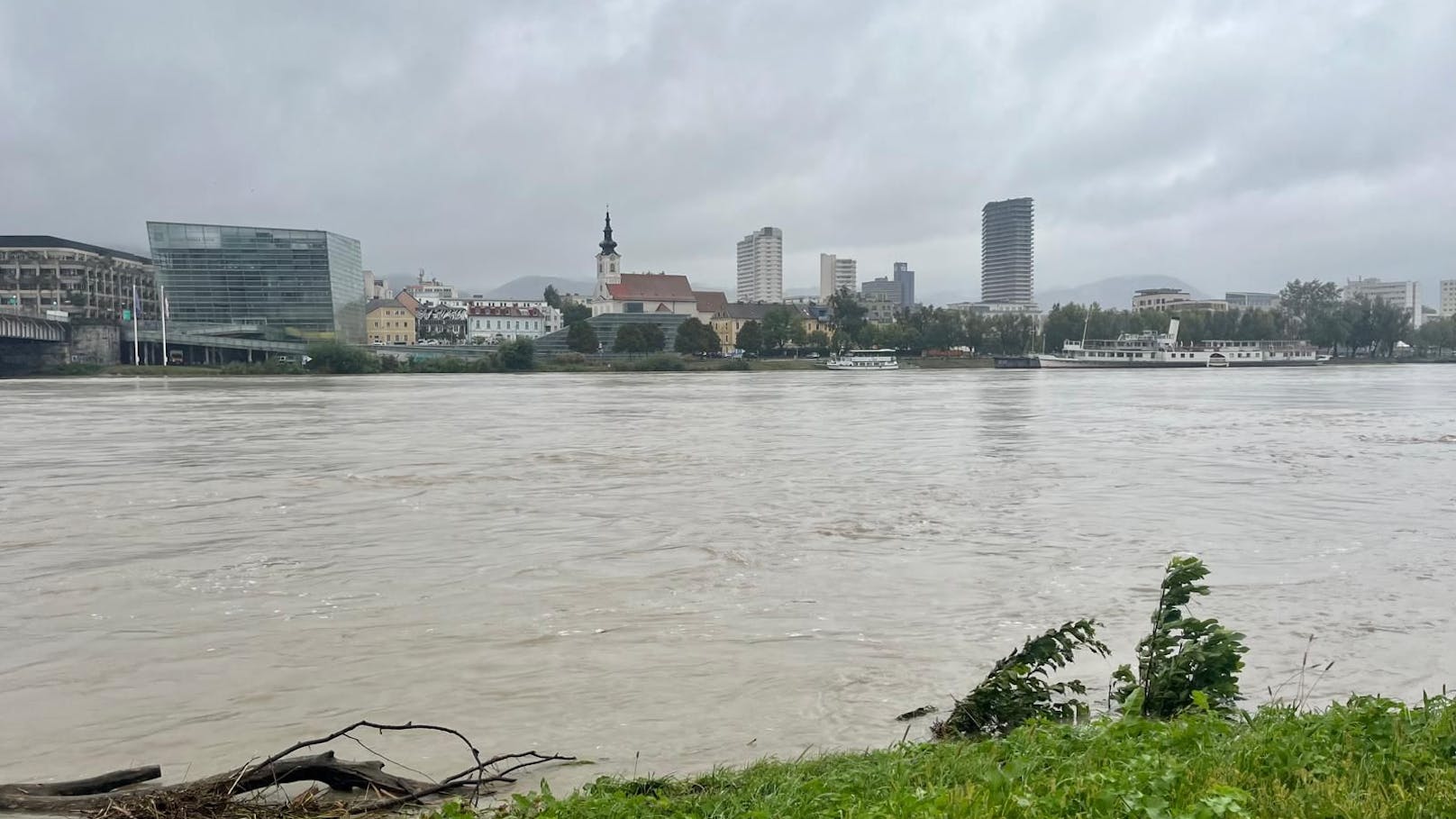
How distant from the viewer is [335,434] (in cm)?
3716

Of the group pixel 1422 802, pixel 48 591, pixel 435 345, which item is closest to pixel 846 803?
pixel 1422 802

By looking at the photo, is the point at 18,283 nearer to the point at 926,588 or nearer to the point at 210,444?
the point at 210,444

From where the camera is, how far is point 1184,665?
768cm

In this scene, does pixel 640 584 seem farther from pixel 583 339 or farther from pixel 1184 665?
pixel 583 339

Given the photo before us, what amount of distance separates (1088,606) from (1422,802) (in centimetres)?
705

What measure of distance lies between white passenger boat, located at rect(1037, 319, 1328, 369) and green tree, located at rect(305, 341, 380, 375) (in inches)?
3538

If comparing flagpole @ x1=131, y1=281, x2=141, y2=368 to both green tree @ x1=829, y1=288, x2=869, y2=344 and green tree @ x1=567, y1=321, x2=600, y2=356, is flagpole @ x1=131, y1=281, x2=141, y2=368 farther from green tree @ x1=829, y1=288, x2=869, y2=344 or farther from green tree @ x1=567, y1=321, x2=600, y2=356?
green tree @ x1=829, y1=288, x2=869, y2=344

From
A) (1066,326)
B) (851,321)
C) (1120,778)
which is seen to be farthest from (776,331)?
(1120,778)

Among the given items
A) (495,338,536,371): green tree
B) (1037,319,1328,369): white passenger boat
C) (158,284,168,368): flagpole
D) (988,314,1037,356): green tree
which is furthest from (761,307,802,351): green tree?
(158,284,168,368): flagpole

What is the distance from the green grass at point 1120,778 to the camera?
4.56 meters

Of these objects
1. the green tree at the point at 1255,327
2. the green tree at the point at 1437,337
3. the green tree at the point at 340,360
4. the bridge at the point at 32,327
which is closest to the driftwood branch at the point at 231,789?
the bridge at the point at 32,327

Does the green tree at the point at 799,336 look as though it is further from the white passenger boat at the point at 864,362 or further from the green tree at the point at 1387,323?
the green tree at the point at 1387,323

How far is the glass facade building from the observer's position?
141 metres

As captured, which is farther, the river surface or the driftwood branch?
the river surface
